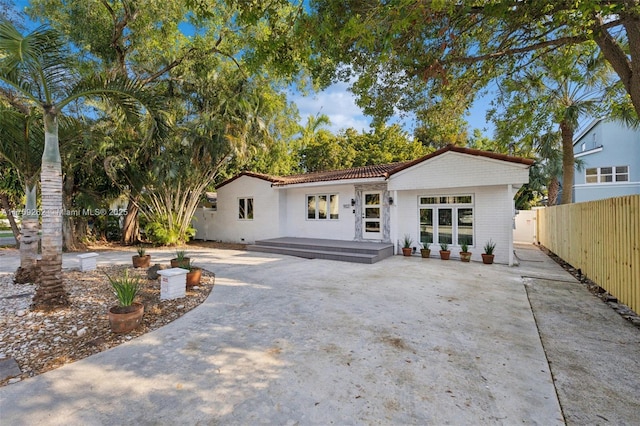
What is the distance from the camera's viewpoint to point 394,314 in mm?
4805

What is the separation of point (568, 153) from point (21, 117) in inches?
702

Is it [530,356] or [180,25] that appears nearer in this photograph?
[530,356]

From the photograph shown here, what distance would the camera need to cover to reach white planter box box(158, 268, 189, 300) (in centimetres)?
539

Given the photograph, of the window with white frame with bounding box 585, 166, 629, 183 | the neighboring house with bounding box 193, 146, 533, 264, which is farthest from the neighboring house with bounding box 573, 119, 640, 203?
the neighboring house with bounding box 193, 146, 533, 264

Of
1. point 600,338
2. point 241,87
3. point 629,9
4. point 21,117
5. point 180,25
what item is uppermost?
point 180,25

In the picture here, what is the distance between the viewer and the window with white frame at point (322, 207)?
524 inches

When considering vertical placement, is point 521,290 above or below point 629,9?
below

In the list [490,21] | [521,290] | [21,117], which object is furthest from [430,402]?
[21,117]

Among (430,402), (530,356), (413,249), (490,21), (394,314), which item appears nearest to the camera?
(430,402)

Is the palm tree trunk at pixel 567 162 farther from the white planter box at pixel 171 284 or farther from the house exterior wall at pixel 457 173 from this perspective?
the white planter box at pixel 171 284

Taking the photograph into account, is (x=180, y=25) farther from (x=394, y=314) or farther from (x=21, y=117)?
(x=394, y=314)

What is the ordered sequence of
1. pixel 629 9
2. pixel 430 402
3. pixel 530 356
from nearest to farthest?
pixel 430 402
pixel 530 356
pixel 629 9

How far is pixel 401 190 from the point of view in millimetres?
11297

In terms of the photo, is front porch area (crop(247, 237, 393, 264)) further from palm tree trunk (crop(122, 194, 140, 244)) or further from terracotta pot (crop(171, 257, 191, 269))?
palm tree trunk (crop(122, 194, 140, 244))
